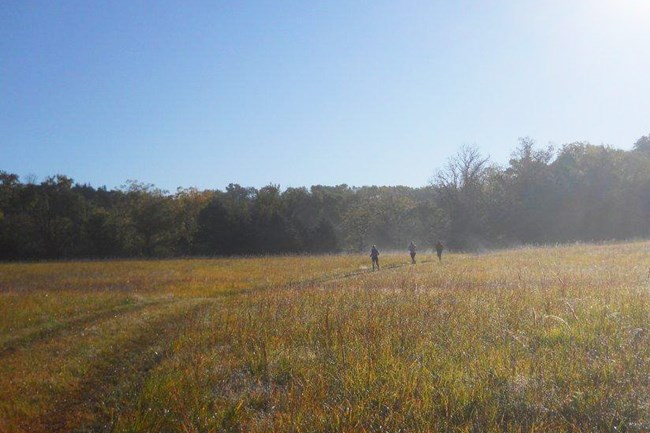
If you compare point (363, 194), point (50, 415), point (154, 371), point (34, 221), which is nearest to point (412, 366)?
point (154, 371)

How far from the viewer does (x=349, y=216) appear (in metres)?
76.1

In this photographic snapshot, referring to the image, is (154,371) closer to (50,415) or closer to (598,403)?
(50,415)

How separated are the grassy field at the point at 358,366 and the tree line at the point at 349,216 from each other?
→ 5522cm

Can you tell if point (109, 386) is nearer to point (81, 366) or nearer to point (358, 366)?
point (81, 366)

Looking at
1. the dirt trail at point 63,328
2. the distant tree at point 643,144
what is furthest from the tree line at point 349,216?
the dirt trail at point 63,328

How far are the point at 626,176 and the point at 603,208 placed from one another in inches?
187

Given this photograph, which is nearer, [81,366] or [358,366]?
[358,366]

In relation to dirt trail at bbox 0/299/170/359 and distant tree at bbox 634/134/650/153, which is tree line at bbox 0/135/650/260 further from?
dirt trail at bbox 0/299/170/359

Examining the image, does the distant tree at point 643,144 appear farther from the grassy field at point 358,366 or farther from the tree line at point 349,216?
the grassy field at point 358,366

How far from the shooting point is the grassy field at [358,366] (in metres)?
5.47

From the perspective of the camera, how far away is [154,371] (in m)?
8.30

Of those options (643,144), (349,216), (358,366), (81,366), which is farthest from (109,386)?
(643,144)

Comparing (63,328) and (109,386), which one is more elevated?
(63,328)

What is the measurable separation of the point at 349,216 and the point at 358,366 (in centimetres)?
6931
